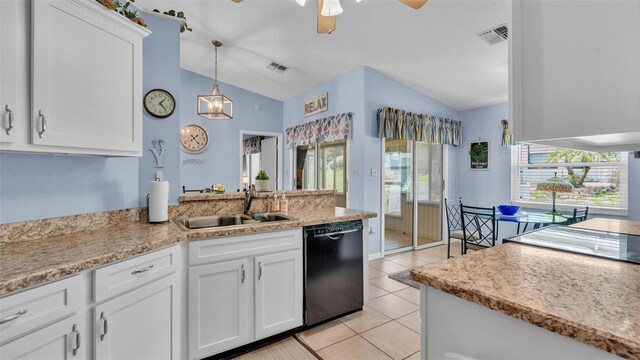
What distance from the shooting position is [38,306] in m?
1.08

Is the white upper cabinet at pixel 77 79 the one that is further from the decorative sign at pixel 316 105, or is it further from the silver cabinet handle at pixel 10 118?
the decorative sign at pixel 316 105

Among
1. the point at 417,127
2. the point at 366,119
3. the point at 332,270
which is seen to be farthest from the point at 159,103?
the point at 417,127

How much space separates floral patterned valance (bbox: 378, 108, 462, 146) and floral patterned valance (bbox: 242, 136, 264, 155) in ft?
10.7

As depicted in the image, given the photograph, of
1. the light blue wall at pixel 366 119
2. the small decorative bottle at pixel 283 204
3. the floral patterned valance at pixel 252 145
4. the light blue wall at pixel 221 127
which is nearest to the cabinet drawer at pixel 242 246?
the small decorative bottle at pixel 283 204

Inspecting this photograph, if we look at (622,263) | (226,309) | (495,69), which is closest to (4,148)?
(226,309)

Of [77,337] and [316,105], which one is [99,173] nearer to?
[77,337]

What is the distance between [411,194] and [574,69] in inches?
173

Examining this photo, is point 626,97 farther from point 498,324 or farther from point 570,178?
point 570,178

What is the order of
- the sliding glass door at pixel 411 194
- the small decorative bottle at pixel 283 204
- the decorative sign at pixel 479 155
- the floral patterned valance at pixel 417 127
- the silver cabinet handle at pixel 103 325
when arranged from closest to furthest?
the silver cabinet handle at pixel 103 325, the small decorative bottle at pixel 283 204, the floral patterned valance at pixel 417 127, the sliding glass door at pixel 411 194, the decorative sign at pixel 479 155

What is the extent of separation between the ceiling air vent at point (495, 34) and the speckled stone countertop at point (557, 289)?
2669mm

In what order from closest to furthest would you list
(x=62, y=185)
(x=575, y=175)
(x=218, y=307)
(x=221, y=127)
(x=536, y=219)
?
(x=62, y=185) → (x=218, y=307) → (x=536, y=219) → (x=575, y=175) → (x=221, y=127)

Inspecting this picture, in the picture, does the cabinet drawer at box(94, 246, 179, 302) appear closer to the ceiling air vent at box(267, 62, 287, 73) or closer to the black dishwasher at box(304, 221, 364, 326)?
the black dishwasher at box(304, 221, 364, 326)

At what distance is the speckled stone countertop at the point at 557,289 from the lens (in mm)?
657

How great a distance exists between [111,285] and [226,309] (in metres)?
0.76
